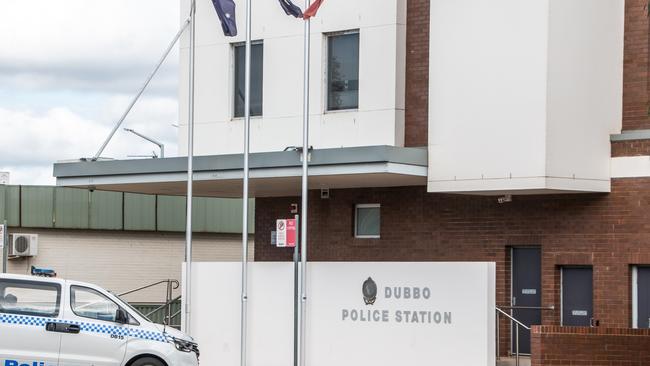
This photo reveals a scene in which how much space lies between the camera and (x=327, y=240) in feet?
94.0

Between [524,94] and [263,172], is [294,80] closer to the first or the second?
[263,172]

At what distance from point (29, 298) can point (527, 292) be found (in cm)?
992

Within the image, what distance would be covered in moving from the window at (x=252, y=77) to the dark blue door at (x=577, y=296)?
7142 mm

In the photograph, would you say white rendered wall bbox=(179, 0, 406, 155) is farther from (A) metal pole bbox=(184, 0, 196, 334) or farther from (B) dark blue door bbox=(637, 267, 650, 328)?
(B) dark blue door bbox=(637, 267, 650, 328)

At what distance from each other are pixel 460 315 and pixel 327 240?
642cm

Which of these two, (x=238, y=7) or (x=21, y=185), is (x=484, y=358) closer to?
(x=238, y=7)

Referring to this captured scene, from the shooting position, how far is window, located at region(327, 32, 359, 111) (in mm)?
26625

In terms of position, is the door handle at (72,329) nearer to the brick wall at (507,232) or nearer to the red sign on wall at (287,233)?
the red sign on wall at (287,233)

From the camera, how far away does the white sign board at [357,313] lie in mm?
22641

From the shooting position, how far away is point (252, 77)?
92.6ft

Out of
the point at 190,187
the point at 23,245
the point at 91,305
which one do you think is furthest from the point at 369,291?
the point at 23,245

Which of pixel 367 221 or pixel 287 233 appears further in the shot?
pixel 367 221

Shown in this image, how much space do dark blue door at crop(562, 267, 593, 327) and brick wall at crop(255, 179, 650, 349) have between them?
7.6 inches

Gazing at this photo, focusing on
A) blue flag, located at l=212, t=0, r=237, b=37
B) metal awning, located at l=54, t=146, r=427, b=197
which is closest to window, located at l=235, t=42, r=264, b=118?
metal awning, located at l=54, t=146, r=427, b=197
